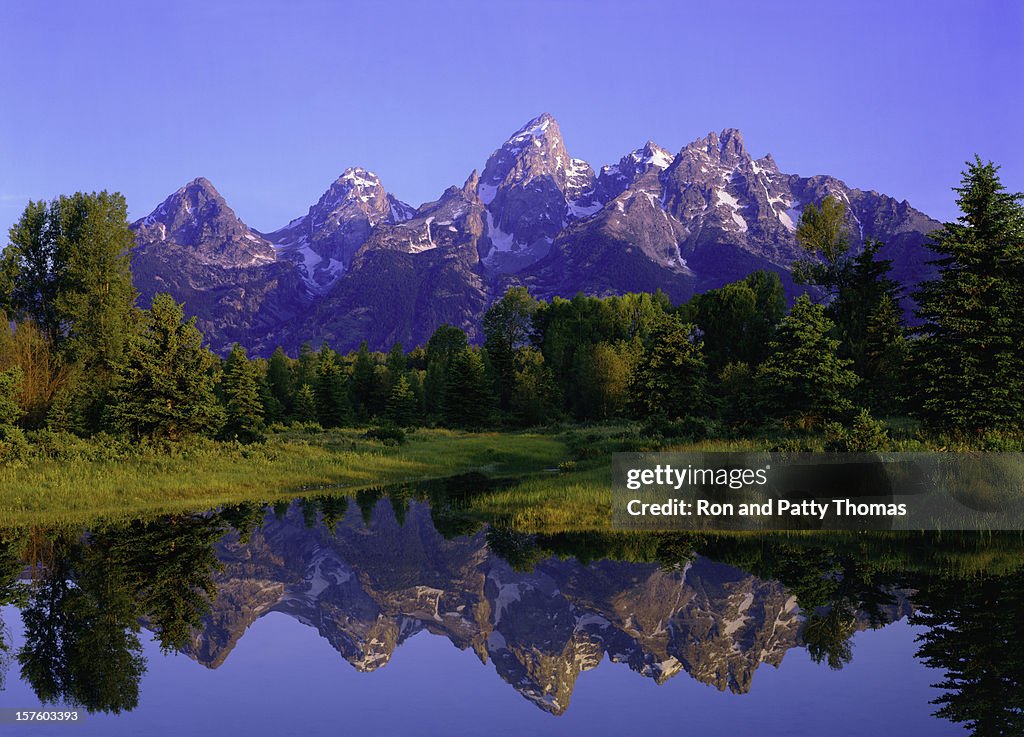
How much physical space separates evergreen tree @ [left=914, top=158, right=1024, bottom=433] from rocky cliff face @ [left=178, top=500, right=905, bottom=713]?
63.1 ft

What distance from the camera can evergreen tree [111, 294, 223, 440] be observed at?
41.7 m

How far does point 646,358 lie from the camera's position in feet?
227

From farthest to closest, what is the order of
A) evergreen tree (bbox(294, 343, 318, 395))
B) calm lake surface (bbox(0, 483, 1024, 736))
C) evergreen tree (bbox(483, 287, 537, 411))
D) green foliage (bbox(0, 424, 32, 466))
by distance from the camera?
1. evergreen tree (bbox(483, 287, 537, 411))
2. evergreen tree (bbox(294, 343, 318, 395))
3. green foliage (bbox(0, 424, 32, 466))
4. calm lake surface (bbox(0, 483, 1024, 736))

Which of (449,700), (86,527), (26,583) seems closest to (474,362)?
(86,527)

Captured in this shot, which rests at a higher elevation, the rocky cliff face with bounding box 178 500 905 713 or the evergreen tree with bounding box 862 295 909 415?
the evergreen tree with bounding box 862 295 909 415

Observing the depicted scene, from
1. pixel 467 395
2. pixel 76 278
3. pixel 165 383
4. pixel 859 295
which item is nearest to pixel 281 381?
pixel 467 395

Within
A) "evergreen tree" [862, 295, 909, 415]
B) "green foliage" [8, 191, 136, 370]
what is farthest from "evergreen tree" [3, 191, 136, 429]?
"evergreen tree" [862, 295, 909, 415]

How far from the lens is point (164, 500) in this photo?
116 ft

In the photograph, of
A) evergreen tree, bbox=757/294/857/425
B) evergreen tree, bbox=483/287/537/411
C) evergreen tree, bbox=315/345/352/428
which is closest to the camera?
evergreen tree, bbox=757/294/857/425

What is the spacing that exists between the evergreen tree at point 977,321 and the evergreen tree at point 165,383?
3618cm

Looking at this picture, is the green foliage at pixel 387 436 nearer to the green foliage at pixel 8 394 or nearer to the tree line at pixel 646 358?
the tree line at pixel 646 358

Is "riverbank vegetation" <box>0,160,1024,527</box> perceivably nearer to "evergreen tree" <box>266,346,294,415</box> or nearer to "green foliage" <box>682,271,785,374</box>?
"green foliage" <box>682,271,785,374</box>

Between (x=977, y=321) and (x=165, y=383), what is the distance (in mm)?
39683

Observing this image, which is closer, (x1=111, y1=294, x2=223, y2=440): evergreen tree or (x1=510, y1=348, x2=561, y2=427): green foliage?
(x1=111, y1=294, x2=223, y2=440): evergreen tree
